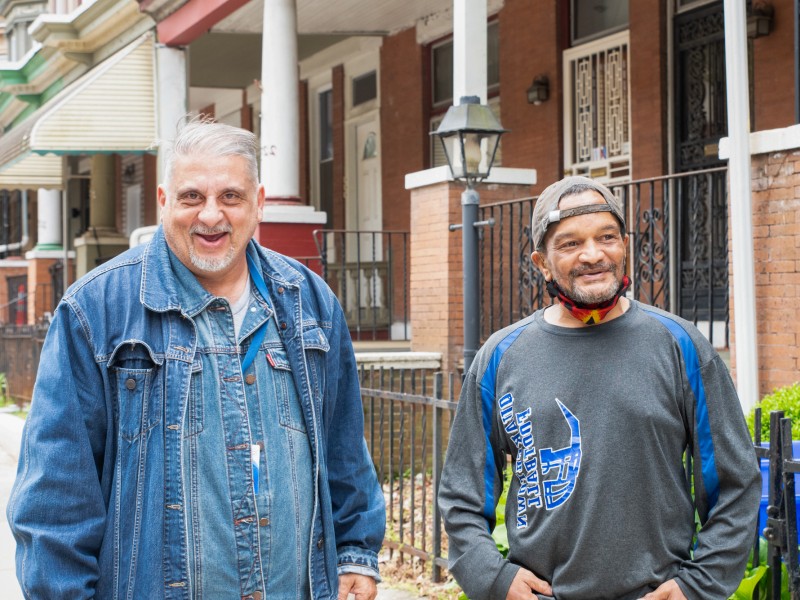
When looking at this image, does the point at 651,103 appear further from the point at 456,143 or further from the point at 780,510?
the point at 780,510

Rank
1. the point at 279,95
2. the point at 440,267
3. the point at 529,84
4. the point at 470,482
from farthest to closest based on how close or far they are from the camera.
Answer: the point at 529,84 → the point at 279,95 → the point at 440,267 → the point at 470,482

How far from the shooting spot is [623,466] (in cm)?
263

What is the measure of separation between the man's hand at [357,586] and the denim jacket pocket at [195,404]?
0.61 m

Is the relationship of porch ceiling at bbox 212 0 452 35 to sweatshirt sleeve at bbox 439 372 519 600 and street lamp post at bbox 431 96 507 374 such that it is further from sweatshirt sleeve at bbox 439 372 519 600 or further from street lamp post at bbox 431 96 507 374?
sweatshirt sleeve at bbox 439 372 519 600

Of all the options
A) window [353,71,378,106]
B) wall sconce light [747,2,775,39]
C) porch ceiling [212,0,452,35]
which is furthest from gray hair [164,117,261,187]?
window [353,71,378,106]

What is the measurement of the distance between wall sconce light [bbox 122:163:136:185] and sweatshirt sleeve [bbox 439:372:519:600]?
21.7 metres

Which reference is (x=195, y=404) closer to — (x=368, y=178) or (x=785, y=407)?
(x=785, y=407)

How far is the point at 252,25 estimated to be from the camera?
1355 cm

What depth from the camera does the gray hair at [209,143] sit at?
2773mm

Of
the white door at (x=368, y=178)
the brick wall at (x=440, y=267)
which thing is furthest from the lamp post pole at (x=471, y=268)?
the white door at (x=368, y=178)

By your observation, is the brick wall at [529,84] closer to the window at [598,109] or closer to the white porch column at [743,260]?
the window at [598,109]

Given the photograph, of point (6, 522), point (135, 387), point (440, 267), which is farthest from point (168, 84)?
point (135, 387)

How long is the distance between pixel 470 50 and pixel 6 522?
5129 mm

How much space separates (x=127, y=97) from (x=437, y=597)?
9303mm
